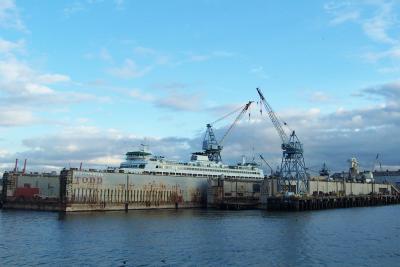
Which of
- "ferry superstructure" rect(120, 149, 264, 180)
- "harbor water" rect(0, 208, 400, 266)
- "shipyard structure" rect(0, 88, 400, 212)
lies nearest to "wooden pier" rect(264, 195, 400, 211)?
"shipyard structure" rect(0, 88, 400, 212)

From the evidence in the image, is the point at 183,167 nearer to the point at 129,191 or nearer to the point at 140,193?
the point at 140,193

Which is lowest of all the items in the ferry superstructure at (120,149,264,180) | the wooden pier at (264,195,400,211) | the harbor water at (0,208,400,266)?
the harbor water at (0,208,400,266)

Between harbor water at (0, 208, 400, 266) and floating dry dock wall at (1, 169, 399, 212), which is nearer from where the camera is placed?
harbor water at (0, 208, 400, 266)

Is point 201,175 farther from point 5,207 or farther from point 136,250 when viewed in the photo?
point 136,250

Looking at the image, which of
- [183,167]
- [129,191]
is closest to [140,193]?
[129,191]

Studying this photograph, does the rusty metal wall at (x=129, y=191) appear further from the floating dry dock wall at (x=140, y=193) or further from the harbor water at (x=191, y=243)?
the harbor water at (x=191, y=243)

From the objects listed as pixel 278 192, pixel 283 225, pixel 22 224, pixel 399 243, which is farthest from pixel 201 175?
pixel 399 243

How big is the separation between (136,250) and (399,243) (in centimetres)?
2974

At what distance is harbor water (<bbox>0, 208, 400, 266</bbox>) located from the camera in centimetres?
4359

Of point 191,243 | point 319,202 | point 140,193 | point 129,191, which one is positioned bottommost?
point 191,243

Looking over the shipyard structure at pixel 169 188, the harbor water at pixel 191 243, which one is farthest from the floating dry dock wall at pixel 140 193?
the harbor water at pixel 191 243

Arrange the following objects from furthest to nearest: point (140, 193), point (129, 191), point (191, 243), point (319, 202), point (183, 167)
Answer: point (183, 167), point (319, 202), point (140, 193), point (129, 191), point (191, 243)

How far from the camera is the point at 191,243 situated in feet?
173

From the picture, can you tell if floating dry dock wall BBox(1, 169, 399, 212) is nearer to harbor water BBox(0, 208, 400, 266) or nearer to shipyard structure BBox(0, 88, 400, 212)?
shipyard structure BBox(0, 88, 400, 212)
